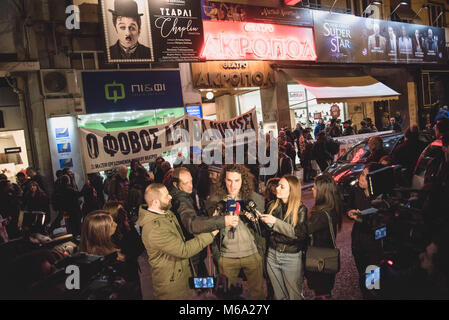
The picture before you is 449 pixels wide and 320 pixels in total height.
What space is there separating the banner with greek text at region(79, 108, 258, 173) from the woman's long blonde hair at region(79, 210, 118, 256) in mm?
3901

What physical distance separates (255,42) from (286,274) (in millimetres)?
11515

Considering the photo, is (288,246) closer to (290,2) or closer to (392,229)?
(392,229)

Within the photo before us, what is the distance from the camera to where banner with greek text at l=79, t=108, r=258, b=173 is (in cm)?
701

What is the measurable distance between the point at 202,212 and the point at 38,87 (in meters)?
8.85

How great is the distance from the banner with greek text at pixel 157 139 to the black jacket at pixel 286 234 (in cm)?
461

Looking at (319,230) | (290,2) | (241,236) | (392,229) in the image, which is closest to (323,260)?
(319,230)

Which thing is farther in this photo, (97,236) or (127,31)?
(127,31)

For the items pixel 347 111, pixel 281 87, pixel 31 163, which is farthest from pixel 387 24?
pixel 31 163

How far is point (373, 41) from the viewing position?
1700cm

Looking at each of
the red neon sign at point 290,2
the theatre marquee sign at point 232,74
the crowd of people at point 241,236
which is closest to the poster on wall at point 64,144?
the theatre marquee sign at point 232,74

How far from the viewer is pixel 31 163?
10633 millimetres

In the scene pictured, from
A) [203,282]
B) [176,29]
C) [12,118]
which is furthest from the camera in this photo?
[176,29]

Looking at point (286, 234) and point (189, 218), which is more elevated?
point (189, 218)
